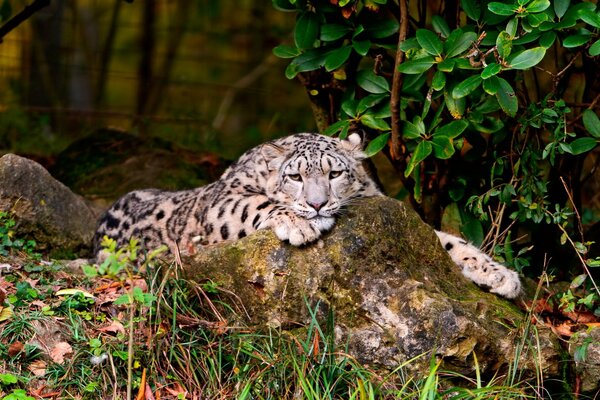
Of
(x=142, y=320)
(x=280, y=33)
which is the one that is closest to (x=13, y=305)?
(x=142, y=320)

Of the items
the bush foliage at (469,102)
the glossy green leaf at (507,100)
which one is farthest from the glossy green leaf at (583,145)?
the glossy green leaf at (507,100)

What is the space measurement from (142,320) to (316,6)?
2.55 meters

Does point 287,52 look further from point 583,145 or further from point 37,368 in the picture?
point 37,368

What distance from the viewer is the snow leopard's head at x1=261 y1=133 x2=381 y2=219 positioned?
221 inches

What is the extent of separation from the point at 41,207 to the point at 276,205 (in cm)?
187

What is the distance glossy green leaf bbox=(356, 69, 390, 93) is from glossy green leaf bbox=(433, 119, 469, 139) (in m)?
0.51

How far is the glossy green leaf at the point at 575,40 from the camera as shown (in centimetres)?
551

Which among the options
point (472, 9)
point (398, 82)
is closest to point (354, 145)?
point (398, 82)

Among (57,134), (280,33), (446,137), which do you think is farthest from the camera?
(280,33)

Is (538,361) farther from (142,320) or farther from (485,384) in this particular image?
(142,320)

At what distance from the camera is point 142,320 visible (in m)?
5.23

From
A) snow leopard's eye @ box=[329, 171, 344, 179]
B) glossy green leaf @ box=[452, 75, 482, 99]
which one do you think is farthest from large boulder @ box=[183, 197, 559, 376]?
glossy green leaf @ box=[452, 75, 482, 99]

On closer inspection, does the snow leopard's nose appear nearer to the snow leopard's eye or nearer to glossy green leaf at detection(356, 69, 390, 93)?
the snow leopard's eye

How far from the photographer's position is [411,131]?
6.14 meters
